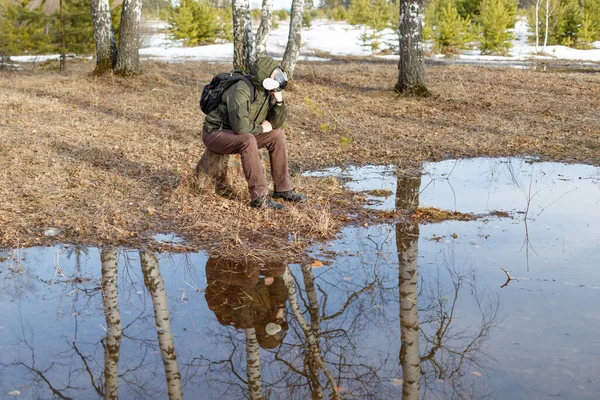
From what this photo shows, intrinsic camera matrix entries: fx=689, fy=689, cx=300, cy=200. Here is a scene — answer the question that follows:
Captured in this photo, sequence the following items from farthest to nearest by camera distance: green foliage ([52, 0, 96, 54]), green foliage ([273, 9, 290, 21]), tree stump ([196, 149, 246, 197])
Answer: green foliage ([273, 9, 290, 21]), green foliage ([52, 0, 96, 54]), tree stump ([196, 149, 246, 197])

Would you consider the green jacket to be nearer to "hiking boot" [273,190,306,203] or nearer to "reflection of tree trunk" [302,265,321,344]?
"hiking boot" [273,190,306,203]

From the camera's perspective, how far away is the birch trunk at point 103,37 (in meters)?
17.0

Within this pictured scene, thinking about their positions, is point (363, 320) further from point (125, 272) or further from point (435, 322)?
point (125, 272)

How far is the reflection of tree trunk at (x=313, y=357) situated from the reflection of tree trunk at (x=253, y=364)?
299mm

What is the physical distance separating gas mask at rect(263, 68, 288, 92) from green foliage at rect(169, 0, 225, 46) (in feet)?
99.9

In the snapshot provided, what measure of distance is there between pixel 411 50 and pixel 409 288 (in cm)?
1029

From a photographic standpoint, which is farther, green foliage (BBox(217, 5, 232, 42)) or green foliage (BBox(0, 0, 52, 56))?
green foliage (BBox(217, 5, 232, 42))

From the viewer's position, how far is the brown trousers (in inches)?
275

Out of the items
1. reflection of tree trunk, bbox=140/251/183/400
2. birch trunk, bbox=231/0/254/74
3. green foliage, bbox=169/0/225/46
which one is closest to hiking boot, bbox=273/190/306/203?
reflection of tree trunk, bbox=140/251/183/400

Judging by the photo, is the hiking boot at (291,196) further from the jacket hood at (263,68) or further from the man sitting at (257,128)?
the jacket hood at (263,68)

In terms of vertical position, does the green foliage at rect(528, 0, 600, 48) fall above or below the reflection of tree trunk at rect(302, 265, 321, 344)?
above

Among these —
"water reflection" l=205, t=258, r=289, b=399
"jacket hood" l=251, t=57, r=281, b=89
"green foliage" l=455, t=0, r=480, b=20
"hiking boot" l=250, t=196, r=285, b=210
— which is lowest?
"water reflection" l=205, t=258, r=289, b=399

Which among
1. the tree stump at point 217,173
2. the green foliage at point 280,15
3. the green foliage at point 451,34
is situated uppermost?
the green foliage at point 280,15

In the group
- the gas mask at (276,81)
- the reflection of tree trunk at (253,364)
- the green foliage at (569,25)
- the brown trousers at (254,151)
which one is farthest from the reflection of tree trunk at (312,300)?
the green foliage at (569,25)
